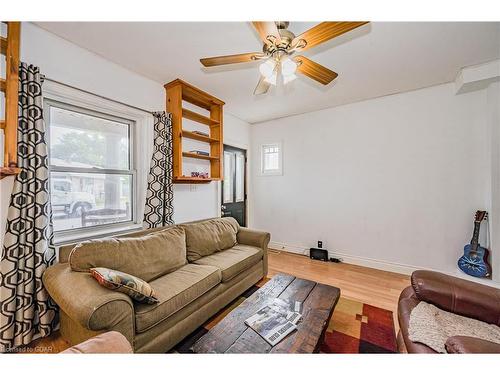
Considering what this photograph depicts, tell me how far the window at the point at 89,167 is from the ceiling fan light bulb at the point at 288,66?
199 cm

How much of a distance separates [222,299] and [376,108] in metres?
3.35

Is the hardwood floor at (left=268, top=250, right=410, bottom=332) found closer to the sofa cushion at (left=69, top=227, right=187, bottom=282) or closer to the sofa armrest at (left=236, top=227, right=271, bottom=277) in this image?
the sofa armrest at (left=236, top=227, right=271, bottom=277)

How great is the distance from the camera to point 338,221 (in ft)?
11.5

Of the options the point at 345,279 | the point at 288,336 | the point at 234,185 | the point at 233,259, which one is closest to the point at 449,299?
the point at 288,336

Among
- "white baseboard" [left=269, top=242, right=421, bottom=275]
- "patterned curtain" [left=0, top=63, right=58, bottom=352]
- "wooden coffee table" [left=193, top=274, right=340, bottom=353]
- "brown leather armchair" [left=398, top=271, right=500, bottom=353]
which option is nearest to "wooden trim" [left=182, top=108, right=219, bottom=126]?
"patterned curtain" [left=0, top=63, right=58, bottom=352]

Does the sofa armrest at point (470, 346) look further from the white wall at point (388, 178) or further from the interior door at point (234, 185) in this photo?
the interior door at point (234, 185)

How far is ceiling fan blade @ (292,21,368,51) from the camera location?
1.17 meters

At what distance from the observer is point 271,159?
426 centimetres

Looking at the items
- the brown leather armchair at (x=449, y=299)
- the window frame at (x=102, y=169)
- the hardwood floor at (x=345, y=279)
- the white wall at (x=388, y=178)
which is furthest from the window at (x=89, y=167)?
the brown leather armchair at (x=449, y=299)

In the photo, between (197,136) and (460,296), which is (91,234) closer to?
(197,136)

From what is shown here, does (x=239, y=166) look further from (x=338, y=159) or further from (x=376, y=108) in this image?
(x=376, y=108)

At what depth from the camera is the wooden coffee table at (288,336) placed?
111 cm

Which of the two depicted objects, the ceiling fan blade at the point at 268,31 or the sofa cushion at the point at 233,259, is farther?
the sofa cushion at the point at 233,259

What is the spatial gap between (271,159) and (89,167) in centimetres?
299
